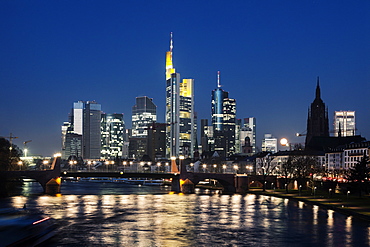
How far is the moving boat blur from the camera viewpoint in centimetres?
4073

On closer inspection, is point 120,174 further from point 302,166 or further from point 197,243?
point 197,243

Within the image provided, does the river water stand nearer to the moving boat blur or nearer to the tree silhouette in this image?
the moving boat blur

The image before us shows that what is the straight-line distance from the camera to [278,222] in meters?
72.6

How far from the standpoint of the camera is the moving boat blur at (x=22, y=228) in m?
40.7

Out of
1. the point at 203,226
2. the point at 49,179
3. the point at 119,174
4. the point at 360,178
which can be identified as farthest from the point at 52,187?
the point at 203,226

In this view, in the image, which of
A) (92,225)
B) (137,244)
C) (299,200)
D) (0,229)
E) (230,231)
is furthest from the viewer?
(299,200)

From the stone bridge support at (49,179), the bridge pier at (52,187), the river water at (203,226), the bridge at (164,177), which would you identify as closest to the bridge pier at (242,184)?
the bridge at (164,177)

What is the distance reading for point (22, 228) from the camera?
42500 mm

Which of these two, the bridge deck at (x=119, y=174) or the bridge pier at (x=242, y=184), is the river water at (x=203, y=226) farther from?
the bridge pier at (x=242, y=184)

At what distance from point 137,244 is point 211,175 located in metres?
104

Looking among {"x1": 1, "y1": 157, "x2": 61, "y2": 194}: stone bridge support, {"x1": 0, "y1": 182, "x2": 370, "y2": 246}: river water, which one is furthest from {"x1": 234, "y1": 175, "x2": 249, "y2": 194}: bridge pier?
{"x1": 0, "y1": 182, "x2": 370, "y2": 246}: river water

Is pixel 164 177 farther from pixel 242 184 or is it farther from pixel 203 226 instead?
pixel 203 226

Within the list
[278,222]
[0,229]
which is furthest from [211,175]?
[0,229]

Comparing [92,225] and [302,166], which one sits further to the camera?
[302,166]
